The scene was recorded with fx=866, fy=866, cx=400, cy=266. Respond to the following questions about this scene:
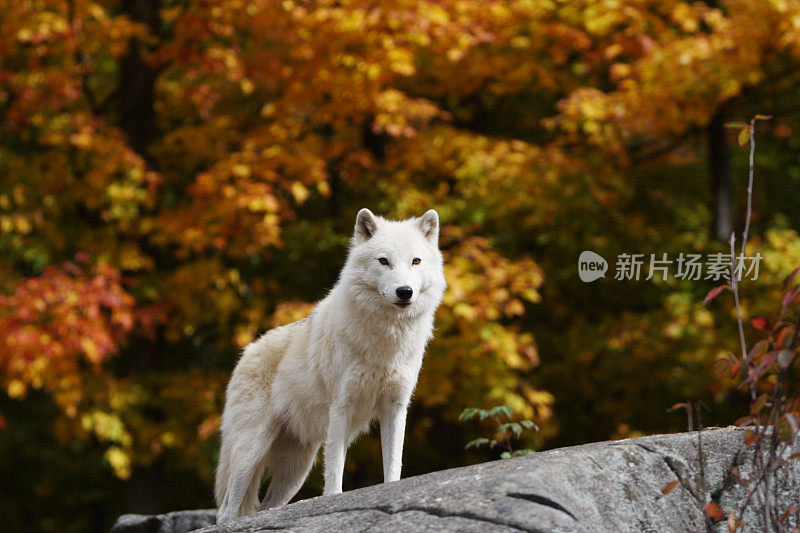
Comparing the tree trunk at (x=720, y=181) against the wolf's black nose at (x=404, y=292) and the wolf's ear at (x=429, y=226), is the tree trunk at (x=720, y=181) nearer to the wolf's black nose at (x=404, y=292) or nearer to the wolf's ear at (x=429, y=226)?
the wolf's ear at (x=429, y=226)

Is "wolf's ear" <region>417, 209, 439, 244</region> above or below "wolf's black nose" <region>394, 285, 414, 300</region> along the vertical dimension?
above

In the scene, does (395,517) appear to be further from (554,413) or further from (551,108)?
(551,108)

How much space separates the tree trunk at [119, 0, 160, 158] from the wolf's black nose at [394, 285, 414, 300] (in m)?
7.11

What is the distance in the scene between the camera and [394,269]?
188 inches

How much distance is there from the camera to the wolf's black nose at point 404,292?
4.62 m

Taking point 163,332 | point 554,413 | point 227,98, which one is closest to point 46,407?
point 163,332

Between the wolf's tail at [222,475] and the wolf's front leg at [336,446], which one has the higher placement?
the wolf's front leg at [336,446]

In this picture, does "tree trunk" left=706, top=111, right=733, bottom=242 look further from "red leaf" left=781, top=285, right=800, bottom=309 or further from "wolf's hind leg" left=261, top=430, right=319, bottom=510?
"red leaf" left=781, top=285, right=800, bottom=309

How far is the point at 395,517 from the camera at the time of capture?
140 inches

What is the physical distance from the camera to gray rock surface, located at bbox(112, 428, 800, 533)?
3.41m

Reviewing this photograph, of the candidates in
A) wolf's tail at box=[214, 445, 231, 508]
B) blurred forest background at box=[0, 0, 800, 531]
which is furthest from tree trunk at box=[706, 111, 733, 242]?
wolf's tail at box=[214, 445, 231, 508]

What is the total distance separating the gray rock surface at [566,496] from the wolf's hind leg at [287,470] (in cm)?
141

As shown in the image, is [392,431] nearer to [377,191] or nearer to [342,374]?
[342,374]

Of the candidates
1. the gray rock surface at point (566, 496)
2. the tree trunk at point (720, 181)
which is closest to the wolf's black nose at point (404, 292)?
the gray rock surface at point (566, 496)
